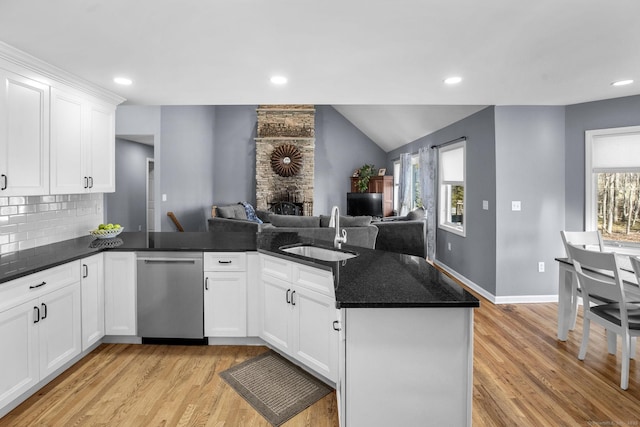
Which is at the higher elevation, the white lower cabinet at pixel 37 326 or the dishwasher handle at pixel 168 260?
the dishwasher handle at pixel 168 260

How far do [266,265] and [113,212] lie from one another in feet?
16.7

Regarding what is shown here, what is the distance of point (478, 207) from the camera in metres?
4.59

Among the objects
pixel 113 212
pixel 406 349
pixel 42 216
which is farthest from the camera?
pixel 113 212

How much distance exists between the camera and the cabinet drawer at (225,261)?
290cm

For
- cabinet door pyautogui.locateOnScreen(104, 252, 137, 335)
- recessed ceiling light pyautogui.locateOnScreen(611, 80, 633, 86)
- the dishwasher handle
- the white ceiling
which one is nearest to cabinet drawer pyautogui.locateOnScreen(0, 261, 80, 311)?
cabinet door pyautogui.locateOnScreen(104, 252, 137, 335)

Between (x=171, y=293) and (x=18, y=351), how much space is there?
102 cm

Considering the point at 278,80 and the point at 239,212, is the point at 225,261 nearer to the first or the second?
the point at 278,80

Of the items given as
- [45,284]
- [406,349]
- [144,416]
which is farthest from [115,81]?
[406,349]

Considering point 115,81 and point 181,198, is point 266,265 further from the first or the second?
point 181,198

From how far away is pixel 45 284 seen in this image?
7.44 feet

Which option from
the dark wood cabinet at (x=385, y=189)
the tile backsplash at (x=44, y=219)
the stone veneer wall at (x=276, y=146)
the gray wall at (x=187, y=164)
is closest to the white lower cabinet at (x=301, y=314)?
the tile backsplash at (x=44, y=219)

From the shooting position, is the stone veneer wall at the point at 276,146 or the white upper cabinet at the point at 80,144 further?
the stone veneer wall at the point at 276,146

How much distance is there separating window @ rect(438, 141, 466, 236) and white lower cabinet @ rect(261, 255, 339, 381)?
11.6 ft

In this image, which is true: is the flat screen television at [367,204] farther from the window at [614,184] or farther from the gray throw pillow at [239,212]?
the window at [614,184]
